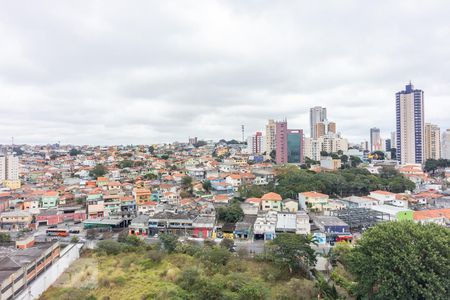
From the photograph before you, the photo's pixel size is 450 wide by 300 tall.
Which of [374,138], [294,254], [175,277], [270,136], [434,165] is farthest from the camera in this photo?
[374,138]

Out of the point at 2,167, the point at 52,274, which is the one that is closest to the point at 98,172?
the point at 2,167

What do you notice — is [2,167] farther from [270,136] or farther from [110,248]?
[270,136]

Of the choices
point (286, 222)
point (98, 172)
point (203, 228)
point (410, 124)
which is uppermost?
point (410, 124)

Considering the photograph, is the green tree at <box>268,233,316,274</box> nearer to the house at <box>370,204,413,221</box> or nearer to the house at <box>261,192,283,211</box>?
the house at <box>370,204,413,221</box>

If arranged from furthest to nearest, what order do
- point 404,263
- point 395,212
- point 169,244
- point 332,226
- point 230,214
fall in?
point 395,212 → point 230,214 → point 332,226 → point 169,244 → point 404,263

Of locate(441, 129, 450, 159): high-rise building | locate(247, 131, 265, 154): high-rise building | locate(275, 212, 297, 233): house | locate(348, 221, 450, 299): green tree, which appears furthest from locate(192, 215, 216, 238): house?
locate(441, 129, 450, 159): high-rise building

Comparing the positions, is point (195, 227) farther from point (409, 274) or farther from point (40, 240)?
point (409, 274)

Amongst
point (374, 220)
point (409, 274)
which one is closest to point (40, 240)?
point (409, 274)
